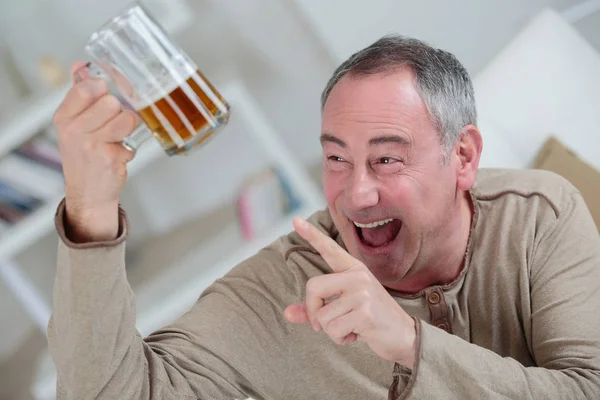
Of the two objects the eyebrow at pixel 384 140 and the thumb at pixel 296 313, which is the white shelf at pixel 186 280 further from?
the thumb at pixel 296 313

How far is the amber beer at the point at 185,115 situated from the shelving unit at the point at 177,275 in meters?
1.60

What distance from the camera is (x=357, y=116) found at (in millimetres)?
1373

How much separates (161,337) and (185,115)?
403 mm

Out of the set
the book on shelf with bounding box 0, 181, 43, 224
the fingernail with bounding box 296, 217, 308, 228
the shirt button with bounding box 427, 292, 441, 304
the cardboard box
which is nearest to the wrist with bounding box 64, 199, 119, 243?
the fingernail with bounding box 296, 217, 308, 228

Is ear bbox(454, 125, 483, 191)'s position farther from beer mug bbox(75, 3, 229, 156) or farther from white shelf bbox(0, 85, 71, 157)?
white shelf bbox(0, 85, 71, 157)

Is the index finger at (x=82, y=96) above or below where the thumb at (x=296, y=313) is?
above

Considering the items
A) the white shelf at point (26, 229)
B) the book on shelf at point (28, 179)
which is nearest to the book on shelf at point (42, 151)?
the book on shelf at point (28, 179)

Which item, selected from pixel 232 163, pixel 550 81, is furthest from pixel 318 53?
pixel 550 81

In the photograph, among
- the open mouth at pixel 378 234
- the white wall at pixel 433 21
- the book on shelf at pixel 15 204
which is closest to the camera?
the open mouth at pixel 378 234

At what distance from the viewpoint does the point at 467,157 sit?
1.49 m

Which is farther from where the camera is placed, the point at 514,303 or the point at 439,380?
the point at 514,303

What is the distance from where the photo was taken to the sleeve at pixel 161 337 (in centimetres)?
102

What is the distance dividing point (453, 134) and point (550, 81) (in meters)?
0.88

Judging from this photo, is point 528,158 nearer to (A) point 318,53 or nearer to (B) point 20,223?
(A) point 318,53
